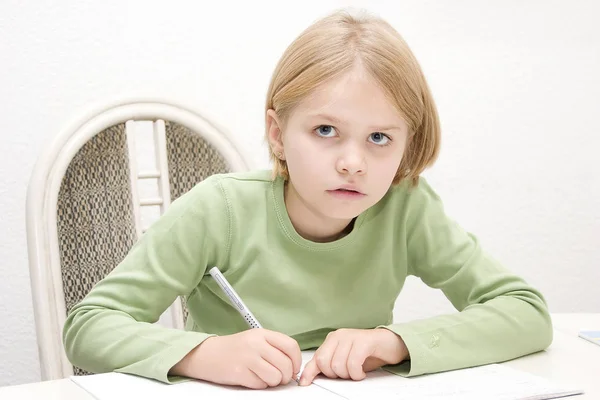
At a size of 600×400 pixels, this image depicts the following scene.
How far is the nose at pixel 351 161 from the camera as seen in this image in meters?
0.84

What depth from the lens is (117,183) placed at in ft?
4.22

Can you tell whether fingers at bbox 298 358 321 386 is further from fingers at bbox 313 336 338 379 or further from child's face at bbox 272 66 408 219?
child's face at bbox 272 66 408 219

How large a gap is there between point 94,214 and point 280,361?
59cm

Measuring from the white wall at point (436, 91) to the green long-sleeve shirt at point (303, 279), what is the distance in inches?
15.7

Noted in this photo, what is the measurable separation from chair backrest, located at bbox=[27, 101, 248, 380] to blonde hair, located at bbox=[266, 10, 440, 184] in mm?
390

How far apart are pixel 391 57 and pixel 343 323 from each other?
334 millimetres

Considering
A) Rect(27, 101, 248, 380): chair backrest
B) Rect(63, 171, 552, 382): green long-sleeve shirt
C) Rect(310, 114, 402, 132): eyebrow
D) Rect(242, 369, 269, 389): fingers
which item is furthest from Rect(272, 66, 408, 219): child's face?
Rect(27, 101, 248, 380): chair backrest

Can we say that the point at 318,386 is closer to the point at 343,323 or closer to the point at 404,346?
the point at 404,346

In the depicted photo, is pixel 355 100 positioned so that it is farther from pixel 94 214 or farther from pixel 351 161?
pixel 94 214

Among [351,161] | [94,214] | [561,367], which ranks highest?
[351,161]

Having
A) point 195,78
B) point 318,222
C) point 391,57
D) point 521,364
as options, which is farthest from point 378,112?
point 195,78

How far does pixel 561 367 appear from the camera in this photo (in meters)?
0.87

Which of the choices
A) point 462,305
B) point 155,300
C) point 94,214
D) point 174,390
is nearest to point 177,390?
point 174,390

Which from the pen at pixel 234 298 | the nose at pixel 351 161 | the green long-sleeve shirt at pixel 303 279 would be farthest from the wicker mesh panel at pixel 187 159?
the nose at pixel 351 161
